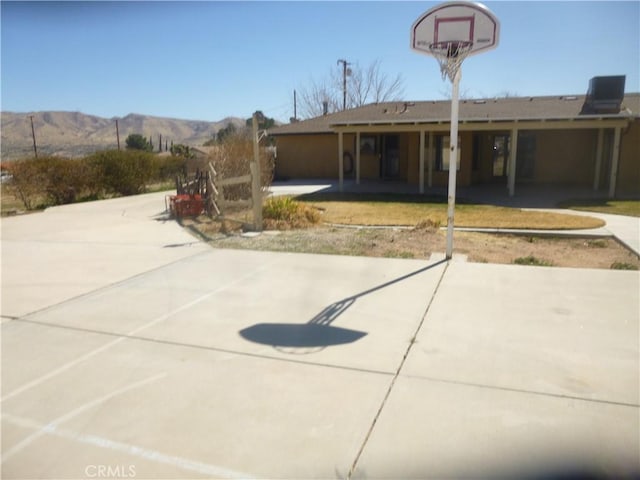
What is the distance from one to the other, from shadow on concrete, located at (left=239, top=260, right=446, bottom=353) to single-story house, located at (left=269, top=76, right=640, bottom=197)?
13495mm

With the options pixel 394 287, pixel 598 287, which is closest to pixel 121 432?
pixel 394 287

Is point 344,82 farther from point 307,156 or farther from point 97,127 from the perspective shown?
point 97,127

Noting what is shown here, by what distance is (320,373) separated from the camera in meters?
3.85

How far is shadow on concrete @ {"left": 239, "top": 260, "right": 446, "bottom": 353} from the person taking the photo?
174 inches

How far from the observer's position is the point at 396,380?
3.70 m

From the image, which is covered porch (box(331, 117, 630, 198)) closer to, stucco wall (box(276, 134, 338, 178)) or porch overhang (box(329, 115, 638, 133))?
porch overhang (box(329, 115, 638, 133))

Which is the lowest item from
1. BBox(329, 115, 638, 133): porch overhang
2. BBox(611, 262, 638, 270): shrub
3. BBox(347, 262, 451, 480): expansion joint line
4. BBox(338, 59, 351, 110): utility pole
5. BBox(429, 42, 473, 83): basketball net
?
BBox(347, 262, 451, 480): expansion joint line

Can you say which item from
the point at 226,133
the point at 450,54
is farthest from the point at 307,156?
the point at 450,54

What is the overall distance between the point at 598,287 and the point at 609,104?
15143 mm

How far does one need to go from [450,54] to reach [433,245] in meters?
3.34

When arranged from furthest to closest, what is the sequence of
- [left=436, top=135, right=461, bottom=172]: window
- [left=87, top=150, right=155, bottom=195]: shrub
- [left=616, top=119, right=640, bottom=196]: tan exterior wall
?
[left=436, top=135, right=461, bottom=172]: window, [left=87, top=150, right=155, bottom=195]: shrub, [left=616, top=119, right=640, bottom=196]: tan exterior wall

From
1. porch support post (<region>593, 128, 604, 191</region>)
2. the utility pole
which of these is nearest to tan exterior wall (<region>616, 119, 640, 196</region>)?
porch support post (<region>593, 128, 604, 191</region>)

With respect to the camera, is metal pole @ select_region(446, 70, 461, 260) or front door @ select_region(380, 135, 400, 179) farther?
front door @ select_region(380, 135, 400, 179)

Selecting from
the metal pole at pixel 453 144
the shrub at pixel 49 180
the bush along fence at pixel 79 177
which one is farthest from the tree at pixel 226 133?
the metal pole at pixel 453 144
